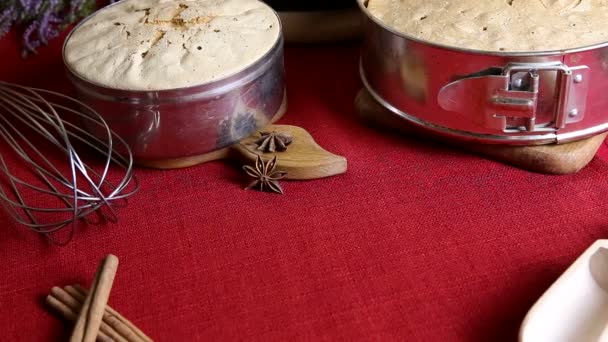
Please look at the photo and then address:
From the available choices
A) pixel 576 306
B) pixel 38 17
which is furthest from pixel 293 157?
pixel 38 17

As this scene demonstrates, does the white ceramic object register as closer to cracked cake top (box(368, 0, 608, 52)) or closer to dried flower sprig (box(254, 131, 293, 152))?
cracked cake top (box(368, 0, 608, 52))

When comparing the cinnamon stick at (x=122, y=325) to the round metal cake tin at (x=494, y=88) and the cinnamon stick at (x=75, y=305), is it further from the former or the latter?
the round metal cake tin at (x=494, y=88)

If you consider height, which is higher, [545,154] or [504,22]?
[504,22]

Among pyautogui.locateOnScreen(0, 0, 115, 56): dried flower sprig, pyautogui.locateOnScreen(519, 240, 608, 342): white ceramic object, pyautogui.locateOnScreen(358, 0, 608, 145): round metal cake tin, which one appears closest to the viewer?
pyautogui.locateOnScreen(519, 240, 608, 342): white ceramic object

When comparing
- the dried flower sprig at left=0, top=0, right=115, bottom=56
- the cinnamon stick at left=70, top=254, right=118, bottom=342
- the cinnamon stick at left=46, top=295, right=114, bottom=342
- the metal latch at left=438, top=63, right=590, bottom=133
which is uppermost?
the metal latch at left=438, top=63, right=590, bottom=133

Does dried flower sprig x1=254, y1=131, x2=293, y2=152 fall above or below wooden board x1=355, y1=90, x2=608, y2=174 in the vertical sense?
below

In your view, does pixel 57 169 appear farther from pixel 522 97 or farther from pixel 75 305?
pixel 522 97

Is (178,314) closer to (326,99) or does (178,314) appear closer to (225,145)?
(225,145)

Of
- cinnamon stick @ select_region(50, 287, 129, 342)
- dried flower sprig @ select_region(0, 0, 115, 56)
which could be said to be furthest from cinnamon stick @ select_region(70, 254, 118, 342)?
dried flower sprig @ select_region(0, 0, 115, 56)
